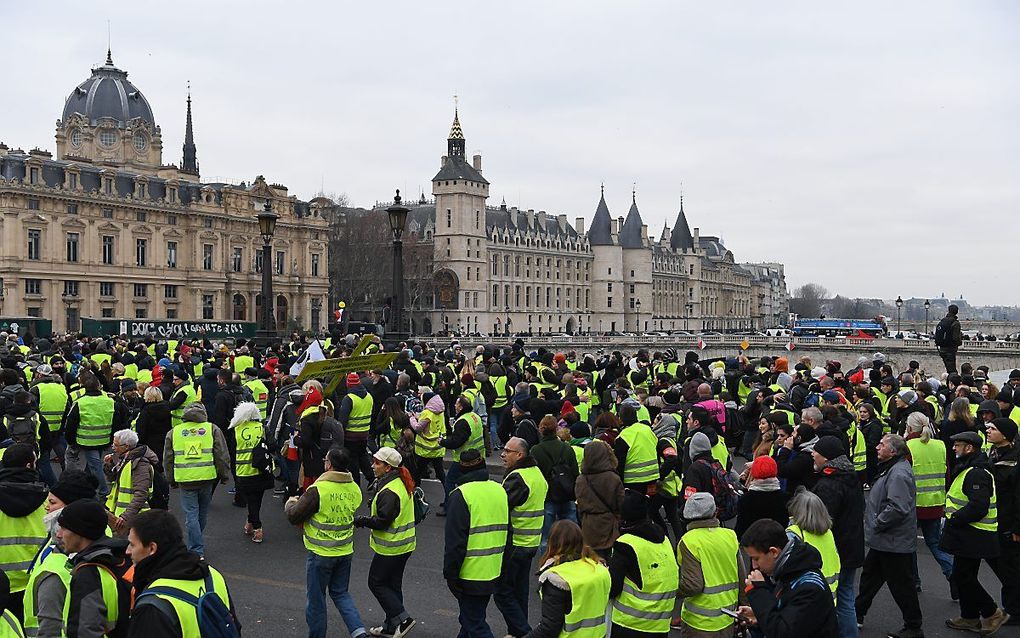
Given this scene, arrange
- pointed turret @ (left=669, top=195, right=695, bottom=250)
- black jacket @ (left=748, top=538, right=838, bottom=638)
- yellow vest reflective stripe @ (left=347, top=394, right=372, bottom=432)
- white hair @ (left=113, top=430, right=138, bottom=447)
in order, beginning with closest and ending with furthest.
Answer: black jacket @ (left=748, top=538, right=838, bottom=638) → white hair @ (left=113, top=430, right=138, bottom=447) → yellow vest reflective stripe @ (left=347, top=394, right=372, bottom=432) → pointed turret @ (left=669, top=195, right=695, bottom=250)

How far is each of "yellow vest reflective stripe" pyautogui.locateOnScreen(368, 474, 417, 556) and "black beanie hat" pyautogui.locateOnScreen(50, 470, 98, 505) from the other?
226 cm

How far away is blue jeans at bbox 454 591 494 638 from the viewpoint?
22.2 ft

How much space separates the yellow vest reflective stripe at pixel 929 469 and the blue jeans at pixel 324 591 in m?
5.58

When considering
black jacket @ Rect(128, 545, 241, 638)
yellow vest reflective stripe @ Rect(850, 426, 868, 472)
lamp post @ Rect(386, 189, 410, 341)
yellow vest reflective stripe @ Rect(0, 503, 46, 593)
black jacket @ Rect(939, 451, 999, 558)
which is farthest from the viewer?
lamp post @ Rect(386, 189, 410, 341)

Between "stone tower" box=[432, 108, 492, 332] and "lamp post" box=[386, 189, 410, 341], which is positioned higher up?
"stone tower" box=[432, 108, 492, 332]

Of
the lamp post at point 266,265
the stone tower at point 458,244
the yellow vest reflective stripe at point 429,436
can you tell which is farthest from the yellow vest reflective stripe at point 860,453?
the stone tower at point 458,244

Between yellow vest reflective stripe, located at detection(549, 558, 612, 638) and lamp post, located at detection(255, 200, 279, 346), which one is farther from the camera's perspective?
lamp post, located at detection(255, 200, 279, 346)

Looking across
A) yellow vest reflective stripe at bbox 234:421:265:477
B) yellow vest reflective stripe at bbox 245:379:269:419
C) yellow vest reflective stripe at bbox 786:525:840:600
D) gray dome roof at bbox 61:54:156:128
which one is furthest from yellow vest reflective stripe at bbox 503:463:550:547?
gray dome roof at bbox 61:54:156:128

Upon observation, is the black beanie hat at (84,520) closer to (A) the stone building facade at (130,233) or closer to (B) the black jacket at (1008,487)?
(B) the black jacket at (1008,487)

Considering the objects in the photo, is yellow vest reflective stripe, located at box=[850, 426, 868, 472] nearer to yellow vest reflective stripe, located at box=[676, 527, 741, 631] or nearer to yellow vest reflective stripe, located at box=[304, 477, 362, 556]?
yellow vest reflective stripe, located at box=[676, 527, 741, 631]

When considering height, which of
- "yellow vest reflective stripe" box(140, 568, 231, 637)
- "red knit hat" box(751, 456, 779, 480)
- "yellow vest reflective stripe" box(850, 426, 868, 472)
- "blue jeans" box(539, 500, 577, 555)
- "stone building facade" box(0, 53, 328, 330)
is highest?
"stone building facade" box(0, 53, 328, 330)

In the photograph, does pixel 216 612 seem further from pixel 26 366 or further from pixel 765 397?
pixel 26 366

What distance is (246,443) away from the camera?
34.4 ft

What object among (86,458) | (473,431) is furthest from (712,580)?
(86,458)
